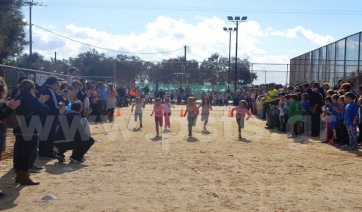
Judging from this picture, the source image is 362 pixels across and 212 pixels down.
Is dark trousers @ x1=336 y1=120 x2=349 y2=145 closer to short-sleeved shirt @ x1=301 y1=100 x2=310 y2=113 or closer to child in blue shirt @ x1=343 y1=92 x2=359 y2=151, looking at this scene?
child in blue shirt @ x1=343 y1=92 x2=359 y2=151

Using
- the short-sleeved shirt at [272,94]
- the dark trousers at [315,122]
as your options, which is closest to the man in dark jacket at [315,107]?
the dark trousers at [315,122]

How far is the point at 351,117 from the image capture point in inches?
540

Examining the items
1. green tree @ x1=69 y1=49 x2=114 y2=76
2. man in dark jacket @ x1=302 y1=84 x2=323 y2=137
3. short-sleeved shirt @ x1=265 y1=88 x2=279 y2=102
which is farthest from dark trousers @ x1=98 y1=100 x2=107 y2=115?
green tree @ x1=69 y1=49 x2=114 y2=76

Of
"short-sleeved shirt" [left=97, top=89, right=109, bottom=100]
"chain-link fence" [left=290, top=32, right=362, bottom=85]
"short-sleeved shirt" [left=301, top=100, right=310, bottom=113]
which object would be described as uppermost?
"chain-link fence" [left=290, top=32, right=362, bottom=85]

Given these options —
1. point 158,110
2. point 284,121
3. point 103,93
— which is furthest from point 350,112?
point 103,93

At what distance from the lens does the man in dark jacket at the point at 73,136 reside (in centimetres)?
1115

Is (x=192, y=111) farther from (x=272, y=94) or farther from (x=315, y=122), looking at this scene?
(x=272, y=94)

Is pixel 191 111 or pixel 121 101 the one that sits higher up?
pixel 191 111

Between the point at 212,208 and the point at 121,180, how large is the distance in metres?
2.55

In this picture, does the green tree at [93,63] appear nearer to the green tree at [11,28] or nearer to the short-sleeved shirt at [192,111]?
the green tree at [11,28]

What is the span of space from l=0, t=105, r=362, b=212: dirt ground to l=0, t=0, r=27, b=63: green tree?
23786mm

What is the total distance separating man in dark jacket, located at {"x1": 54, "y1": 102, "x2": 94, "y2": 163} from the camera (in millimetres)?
11148

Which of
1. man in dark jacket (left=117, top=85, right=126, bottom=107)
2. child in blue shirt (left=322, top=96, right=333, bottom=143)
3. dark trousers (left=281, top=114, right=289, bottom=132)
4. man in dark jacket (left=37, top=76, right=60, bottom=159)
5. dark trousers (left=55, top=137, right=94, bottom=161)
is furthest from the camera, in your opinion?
man in dark jacket (left=117, top=85, right=126, bottom=107)

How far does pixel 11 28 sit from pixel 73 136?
1240 inches
